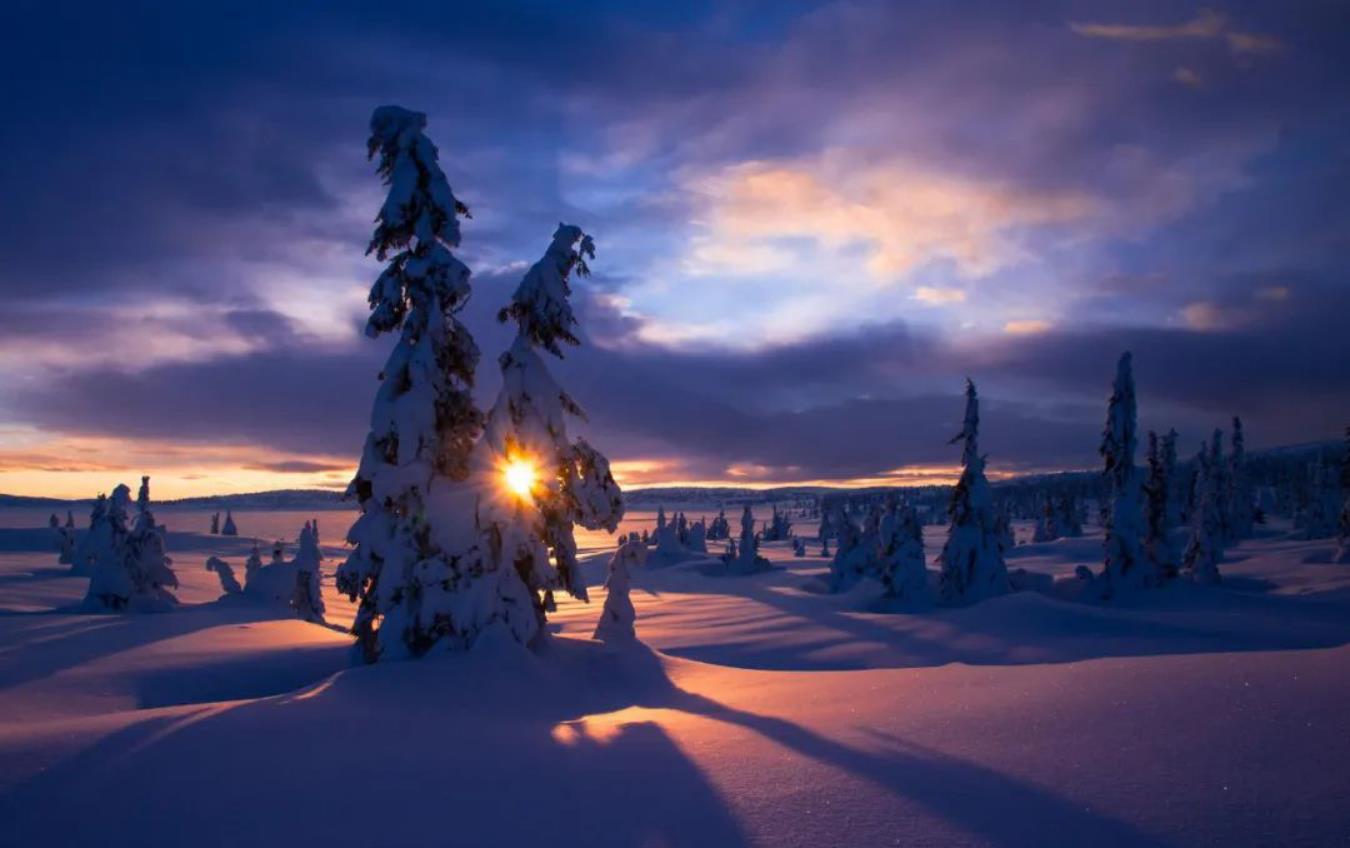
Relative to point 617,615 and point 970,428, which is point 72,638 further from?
point 970,428

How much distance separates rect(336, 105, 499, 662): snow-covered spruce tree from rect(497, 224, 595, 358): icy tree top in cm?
128

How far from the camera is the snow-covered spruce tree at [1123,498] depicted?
34438mm

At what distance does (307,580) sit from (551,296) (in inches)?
1021

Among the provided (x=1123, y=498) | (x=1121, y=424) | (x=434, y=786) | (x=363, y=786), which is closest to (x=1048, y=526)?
(x=1123, y=498)

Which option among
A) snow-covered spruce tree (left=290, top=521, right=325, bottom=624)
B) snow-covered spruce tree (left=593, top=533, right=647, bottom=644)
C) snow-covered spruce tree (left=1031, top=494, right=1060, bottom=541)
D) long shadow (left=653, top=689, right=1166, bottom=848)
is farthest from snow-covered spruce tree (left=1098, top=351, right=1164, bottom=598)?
snow-covered spruce tree (left=1031, top=494, right=1060, bottom=541)

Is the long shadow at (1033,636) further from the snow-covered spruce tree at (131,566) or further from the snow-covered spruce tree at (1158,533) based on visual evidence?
the snow-covered spruce tree at (131,566)

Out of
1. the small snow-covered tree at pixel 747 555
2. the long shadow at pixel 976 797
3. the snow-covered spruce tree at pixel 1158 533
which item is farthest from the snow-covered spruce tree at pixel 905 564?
the long shadow at pixel 976 797

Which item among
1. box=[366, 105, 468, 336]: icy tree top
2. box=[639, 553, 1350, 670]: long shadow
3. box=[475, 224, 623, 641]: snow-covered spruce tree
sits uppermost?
box=[366, 105, 468, 336]: icy tree top

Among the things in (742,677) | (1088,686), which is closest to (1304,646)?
(742,677)

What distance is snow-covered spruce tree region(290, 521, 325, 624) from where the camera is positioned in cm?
3253

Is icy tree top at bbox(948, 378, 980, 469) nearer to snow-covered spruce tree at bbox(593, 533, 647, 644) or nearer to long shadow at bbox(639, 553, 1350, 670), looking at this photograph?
long shadow at bbox(639, 553, 1350, 670)

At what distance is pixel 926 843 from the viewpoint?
14.7 ft

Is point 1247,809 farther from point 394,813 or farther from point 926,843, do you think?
point 394,813

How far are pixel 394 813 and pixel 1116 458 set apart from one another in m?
38.3
